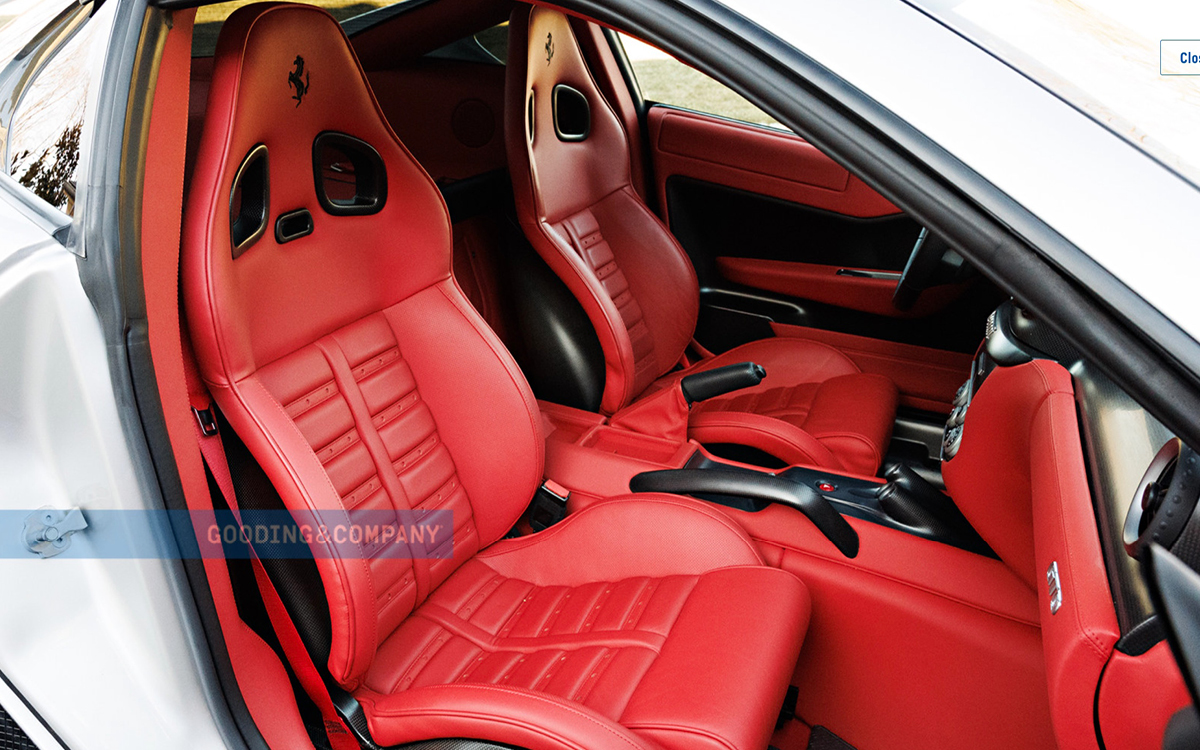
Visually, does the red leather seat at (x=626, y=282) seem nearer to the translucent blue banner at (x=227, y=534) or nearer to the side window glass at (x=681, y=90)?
the side window glass at (x=681, y=90)

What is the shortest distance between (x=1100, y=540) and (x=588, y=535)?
2.87ft

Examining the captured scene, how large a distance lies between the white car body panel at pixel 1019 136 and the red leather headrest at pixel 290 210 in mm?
689

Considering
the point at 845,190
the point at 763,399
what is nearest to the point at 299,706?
the point at 763,399

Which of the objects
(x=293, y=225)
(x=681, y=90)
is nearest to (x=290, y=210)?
(x=293, y=225)

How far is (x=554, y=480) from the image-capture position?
5.63 ft

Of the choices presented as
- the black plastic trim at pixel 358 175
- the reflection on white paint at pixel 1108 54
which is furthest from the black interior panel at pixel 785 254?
the reflection on white paint at pixel 1108 54

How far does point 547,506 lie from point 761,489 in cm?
46

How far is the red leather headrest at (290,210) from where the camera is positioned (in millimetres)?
1005

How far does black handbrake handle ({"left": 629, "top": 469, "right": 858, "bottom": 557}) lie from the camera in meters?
1.39

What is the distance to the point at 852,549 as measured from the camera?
4.54 feet

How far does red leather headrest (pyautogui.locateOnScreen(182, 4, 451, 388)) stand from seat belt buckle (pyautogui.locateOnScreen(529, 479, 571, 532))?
0.52m

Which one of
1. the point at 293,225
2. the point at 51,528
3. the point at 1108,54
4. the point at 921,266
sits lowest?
the point at 921,266

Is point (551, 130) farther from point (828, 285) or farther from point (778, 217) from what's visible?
point (828, 285)

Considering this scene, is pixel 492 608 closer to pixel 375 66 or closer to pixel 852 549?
pixel 852 549
